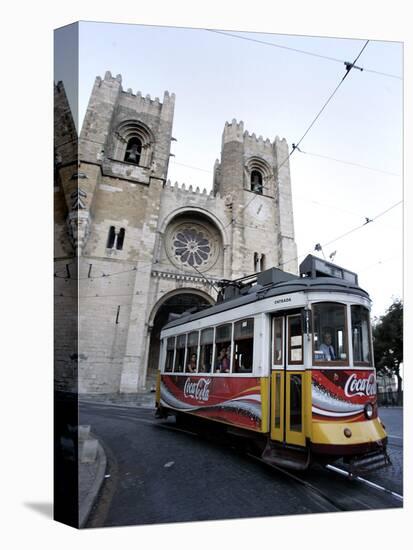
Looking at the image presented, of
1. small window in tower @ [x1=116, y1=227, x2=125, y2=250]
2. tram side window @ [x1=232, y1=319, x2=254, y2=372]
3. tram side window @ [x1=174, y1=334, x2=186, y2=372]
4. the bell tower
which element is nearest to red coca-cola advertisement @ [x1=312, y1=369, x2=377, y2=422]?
tram side window @ [x1=232, y1=319, x2=254, y2=372]

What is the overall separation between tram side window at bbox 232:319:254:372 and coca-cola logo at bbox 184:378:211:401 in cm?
95

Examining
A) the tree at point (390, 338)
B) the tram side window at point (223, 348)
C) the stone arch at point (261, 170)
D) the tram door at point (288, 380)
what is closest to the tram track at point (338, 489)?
the tram door at point (288, 380)

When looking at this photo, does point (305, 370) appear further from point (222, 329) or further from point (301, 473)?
point (222, 329)

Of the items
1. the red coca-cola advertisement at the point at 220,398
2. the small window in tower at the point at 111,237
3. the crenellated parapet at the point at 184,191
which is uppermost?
the crenellated parapet at the point at 184,191

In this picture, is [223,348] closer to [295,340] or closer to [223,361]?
[223,361]

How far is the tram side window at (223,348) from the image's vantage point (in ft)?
17.6

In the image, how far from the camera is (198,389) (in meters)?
6.03

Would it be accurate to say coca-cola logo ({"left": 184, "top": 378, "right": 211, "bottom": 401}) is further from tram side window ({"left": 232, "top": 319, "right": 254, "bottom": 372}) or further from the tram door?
the tram door

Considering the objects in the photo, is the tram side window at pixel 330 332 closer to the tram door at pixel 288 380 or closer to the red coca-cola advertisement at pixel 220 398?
the tram door at pixel 288 380

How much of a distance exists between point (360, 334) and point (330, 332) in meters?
0.50

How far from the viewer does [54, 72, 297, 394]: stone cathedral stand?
12070mm

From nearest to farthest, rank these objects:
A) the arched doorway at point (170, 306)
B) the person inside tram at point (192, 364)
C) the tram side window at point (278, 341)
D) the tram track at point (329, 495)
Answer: the tram track at point (329, 495)
the tram side window at point (278, 341)
the person inside tram at point (192, 364)
the arched doorway at point (170, 306)

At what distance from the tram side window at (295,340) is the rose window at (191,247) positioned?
42.5 feet

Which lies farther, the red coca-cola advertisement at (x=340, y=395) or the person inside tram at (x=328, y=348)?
the person inside tram at (x=328, y=348)
